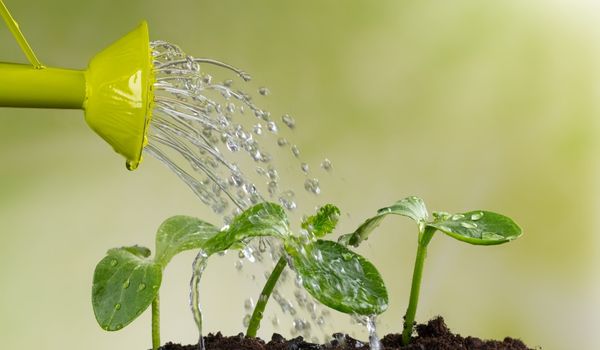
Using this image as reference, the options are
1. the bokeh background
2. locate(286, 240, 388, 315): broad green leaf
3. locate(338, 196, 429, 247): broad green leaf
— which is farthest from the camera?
the bokeh background

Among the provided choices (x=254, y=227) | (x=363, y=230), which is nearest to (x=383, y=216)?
(x=363, y=230)

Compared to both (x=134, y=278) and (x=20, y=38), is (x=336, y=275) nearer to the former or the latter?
(x=134, y=278)

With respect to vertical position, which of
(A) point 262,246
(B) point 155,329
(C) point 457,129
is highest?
(C) point 457,129

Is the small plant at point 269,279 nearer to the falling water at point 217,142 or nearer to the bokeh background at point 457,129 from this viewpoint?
the falling water at point 217,142

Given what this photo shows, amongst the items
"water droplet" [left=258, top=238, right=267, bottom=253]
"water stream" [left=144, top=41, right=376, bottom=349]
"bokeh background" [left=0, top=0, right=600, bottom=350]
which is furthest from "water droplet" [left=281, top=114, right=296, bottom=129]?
"bokeh background" [left=0, top=0, right=600, bottom=350]

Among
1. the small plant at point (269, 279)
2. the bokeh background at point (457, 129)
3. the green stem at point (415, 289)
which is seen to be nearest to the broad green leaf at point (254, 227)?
the small plant at point (269, 279)

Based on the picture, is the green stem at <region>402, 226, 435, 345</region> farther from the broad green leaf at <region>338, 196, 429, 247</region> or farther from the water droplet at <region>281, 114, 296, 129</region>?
the water droplet at <region>281, 114, 296, 129</region>
